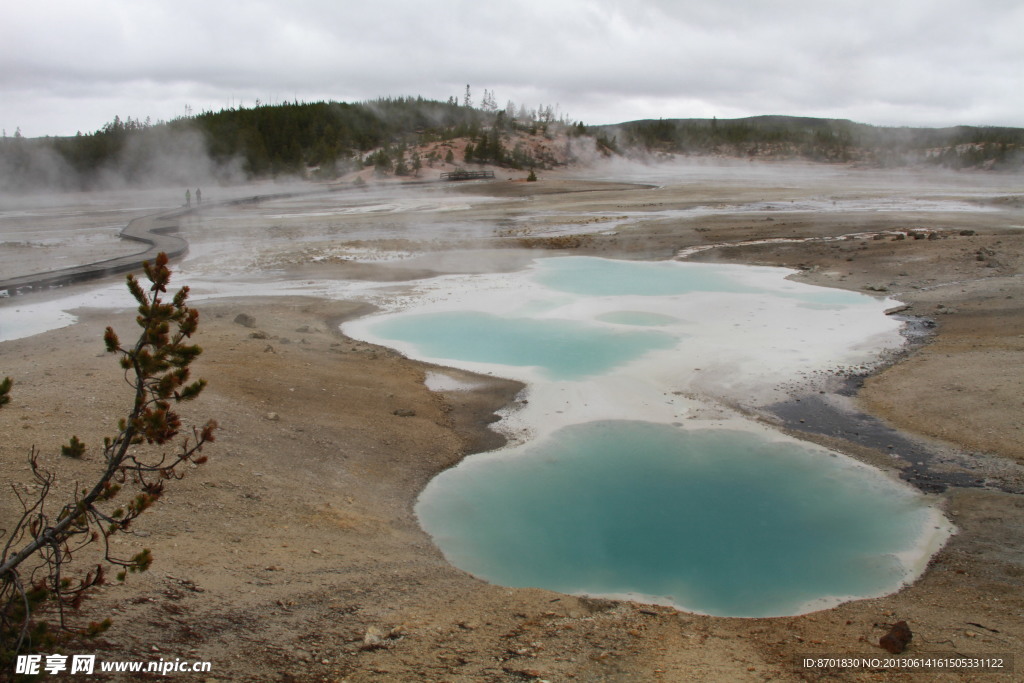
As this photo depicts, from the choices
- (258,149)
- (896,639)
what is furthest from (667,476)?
(258,149)

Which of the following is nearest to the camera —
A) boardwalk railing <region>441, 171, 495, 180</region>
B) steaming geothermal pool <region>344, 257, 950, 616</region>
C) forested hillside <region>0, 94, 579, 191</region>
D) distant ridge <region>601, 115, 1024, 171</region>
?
steaming geothermal pool <region>344, 257, 950, 616</region>

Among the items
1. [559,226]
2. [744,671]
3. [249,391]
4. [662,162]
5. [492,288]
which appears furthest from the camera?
[662,162]

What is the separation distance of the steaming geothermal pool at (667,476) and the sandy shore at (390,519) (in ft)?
0.90

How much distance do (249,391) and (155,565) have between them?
127 inches

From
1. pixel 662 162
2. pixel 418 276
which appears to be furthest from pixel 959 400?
pixel 662 162

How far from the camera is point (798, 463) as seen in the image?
20.8ft

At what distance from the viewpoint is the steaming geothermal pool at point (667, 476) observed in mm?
4773

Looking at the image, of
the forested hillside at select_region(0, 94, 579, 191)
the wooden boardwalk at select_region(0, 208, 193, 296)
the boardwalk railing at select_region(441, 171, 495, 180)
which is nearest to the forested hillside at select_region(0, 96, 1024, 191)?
the forested hillside at select_region(0, 94, 579, 191)

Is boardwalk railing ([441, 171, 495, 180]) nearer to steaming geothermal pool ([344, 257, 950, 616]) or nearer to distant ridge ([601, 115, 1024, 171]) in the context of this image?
distant ridge ([601, 115, 1024, 171])

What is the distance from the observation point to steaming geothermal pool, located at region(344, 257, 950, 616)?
477 centimetres

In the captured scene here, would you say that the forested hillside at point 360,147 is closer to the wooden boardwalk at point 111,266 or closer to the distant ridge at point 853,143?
the distant ridge at point 853,143

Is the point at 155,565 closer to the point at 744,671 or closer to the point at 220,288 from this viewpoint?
the point at 744,671

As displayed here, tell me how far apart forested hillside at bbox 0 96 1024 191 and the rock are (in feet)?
A: 143

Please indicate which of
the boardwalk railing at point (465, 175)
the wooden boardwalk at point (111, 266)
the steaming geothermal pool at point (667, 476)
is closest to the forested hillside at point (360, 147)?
the boardwalk railing at point (465, 175)
